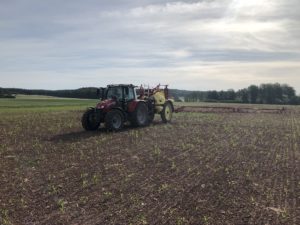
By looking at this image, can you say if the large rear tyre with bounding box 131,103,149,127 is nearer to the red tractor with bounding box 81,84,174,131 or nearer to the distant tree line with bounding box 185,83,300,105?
the red tractor with bounding box 81,84,174,131

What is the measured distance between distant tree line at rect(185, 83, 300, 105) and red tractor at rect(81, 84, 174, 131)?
51.4 metres

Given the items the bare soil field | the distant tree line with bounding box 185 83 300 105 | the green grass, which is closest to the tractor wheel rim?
the bare soil field

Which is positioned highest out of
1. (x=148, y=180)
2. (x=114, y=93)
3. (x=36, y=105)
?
(x=114, y=93)

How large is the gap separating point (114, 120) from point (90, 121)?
106 centimetres

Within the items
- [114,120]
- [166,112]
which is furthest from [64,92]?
[114,120]

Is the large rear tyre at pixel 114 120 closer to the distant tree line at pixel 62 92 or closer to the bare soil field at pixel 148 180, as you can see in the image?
the bare soil field at pixel 148 180

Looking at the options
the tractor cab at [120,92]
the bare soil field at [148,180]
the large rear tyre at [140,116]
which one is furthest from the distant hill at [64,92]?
the bare soil field at [148,180]

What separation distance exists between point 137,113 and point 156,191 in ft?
39.0

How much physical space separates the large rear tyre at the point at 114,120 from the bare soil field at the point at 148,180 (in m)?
1.82

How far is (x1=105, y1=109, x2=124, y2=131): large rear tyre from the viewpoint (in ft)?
62.7

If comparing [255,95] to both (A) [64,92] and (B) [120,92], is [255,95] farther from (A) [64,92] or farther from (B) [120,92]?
(B) [120,92]

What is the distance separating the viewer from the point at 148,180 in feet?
32.5

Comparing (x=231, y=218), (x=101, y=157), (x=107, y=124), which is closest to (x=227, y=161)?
(x=101, y=157)

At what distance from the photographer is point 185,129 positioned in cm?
2089
